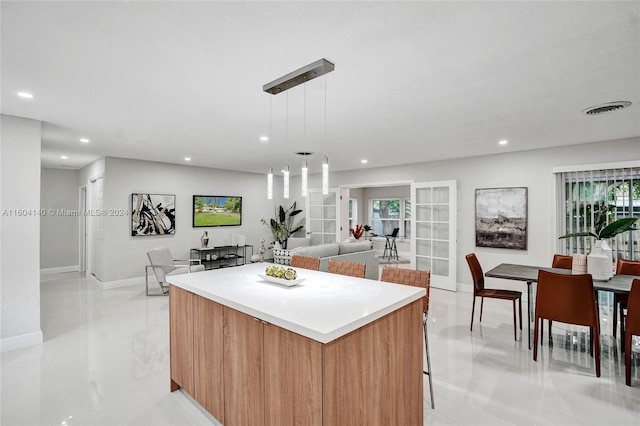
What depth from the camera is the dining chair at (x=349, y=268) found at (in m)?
3.13

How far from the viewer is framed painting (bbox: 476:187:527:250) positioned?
205 inches

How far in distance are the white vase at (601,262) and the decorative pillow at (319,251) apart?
10.7 ft

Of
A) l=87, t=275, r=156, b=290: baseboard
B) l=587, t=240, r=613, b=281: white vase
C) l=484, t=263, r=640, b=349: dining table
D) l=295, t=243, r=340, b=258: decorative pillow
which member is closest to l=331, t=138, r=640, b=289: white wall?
l=484, t=263, r=640, b=349: dining table

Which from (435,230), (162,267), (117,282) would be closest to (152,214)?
(117,282)

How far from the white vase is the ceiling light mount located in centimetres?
320

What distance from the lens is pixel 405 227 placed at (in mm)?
10492

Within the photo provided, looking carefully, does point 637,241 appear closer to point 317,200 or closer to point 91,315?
point 317,200

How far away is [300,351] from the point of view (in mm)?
1542

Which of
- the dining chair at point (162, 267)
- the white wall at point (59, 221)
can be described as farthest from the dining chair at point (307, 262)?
the white wall at point (59, 221)

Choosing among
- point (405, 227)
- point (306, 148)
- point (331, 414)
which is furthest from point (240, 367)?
point (405, 227)

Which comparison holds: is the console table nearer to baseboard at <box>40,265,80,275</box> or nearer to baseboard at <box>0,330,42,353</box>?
baseboard at <box>40,265,80,275</box>

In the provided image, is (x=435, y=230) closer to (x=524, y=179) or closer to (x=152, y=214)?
(x=524, y=179)

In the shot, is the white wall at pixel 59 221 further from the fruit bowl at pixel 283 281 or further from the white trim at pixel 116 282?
the fruit bowl at pixel 283 281

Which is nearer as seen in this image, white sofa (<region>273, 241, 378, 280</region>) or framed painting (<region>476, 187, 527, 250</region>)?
white sofa (<region>273, 241, 378, 280</region>)
